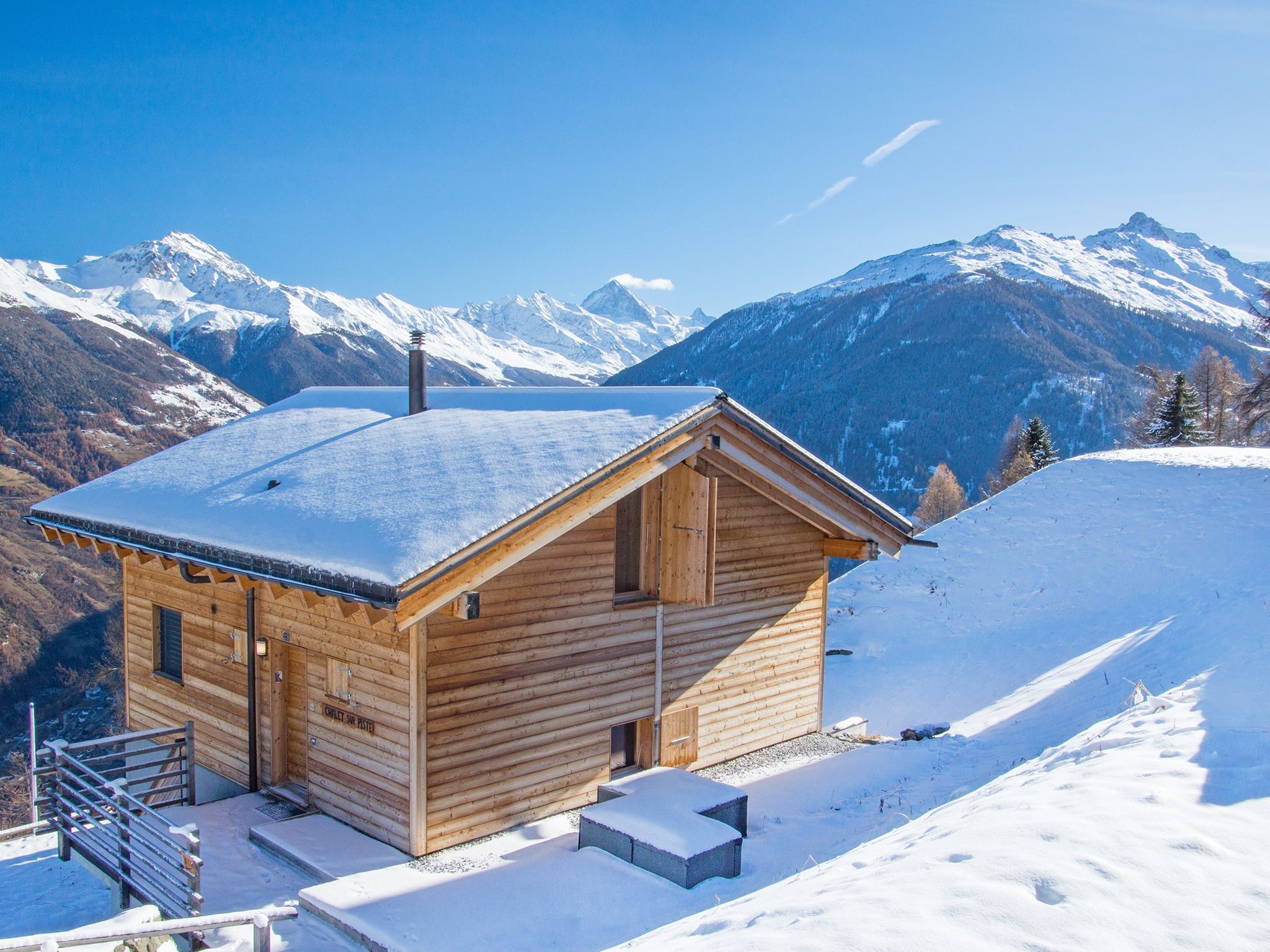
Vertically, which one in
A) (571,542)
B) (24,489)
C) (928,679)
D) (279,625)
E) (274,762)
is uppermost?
(571,542)

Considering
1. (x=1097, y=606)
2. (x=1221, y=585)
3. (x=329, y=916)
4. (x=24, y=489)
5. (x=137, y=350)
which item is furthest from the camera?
(x=137, y=350)

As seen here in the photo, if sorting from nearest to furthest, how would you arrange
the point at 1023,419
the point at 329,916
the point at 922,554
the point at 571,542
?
the point at 329,916, the point at 571,542, the point at 922,554, the point at 1023,419

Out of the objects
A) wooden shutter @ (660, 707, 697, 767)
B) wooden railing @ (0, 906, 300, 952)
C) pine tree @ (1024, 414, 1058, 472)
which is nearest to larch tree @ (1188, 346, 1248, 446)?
pine tree @ (1024, 414, 1058, 472)

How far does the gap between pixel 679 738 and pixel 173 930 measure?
5994 mm

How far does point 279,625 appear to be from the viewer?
1002cm

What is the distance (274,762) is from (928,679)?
13563 mm

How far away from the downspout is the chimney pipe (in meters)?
3.48

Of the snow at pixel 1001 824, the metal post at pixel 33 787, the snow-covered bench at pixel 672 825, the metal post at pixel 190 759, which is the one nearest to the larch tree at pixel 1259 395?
the snow at pixel 1001 824

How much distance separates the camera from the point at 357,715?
8.78 m

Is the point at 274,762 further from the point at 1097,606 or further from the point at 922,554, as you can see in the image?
the point at 922,554

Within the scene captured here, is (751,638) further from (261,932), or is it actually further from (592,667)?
(261,932)

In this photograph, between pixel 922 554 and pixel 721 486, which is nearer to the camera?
pixel 721 486

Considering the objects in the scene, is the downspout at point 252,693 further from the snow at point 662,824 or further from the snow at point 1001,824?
the snow at point 662,824

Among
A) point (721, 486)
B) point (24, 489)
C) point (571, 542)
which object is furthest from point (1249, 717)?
point (24, 489)
